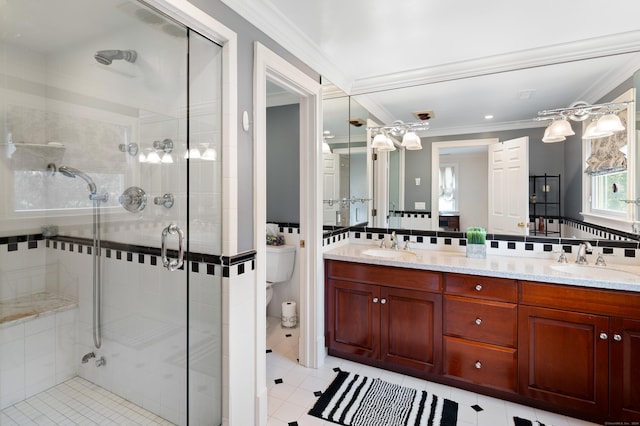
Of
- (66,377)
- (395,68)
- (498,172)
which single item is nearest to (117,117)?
(66,377)

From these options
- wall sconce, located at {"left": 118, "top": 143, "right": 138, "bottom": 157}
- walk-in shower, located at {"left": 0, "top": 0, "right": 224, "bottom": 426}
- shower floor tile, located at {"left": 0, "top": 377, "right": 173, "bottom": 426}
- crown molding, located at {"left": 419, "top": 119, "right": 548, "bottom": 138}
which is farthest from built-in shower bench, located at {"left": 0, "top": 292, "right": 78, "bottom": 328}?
crown molding, located at {"left": 419, "top": 119, "right": 548, "bottom": 138}

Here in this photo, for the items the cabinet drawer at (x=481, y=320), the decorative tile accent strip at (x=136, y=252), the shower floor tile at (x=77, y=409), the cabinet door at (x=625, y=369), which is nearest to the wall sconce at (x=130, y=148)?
the decorative tile accent strip at (x=136, y=252)

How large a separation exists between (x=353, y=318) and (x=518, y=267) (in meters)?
1.21

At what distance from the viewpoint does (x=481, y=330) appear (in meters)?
2.05

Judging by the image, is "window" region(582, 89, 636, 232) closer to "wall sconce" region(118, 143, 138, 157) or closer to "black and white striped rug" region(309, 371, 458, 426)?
"black and white striped rug" region(309, 371, 458, 426)

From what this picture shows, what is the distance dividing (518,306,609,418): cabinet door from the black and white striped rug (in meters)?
0.54

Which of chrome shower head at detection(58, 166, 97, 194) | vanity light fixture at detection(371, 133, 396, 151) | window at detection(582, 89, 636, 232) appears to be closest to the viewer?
chrome shower head at detection(58, 166, 97, 194)

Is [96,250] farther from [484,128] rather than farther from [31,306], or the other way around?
[484,128]

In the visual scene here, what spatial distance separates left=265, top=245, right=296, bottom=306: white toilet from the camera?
123 inches

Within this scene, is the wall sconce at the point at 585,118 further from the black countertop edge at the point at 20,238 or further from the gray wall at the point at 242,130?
the black countertop edge at the point at 20,238

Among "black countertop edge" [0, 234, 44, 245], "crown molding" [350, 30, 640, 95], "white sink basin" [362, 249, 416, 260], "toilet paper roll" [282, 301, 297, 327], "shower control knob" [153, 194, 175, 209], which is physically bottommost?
"toilet paper roll" [282, 301, 297, 327]

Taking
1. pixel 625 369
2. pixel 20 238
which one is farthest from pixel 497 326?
pixel 20 238

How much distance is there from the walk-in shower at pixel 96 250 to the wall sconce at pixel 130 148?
8.0 inches

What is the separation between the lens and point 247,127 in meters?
1.71
